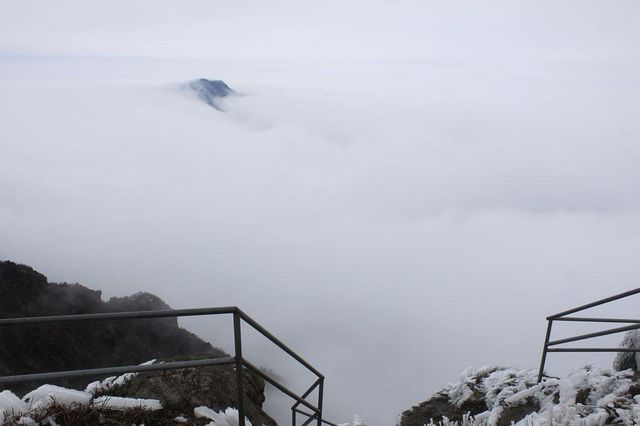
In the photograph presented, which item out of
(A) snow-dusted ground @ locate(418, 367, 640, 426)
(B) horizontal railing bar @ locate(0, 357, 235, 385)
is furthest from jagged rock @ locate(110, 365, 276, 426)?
(A) snow-dusted ground @ locate(418, 367, 640, 426)

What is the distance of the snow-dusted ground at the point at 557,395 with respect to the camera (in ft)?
16.2

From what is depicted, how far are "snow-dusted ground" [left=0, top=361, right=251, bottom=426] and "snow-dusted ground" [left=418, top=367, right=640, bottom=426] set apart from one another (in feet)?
10.7

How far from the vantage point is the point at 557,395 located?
6.39 meters

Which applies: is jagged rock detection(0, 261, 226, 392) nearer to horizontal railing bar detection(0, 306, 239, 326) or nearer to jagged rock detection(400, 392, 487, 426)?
jagged rock detection(400, 392, 487, 426)

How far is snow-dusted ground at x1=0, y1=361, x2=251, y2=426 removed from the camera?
4062 millimetres

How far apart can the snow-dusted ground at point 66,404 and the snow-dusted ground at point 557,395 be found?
3.26 m

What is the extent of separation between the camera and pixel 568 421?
4898 mm

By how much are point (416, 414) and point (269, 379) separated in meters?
5.68

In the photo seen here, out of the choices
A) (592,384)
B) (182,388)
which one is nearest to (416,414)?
(592,384)

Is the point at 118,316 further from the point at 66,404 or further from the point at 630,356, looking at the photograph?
the point at 630,356

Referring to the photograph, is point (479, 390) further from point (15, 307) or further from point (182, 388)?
point (15, 307)

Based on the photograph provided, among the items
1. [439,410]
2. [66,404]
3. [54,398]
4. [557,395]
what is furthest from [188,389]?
[439,410]

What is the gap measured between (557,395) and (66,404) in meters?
5.82

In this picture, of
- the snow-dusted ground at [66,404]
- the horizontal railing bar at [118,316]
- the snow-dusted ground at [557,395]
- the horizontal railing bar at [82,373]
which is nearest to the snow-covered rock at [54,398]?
the snow-dusted ground at [66,404]
